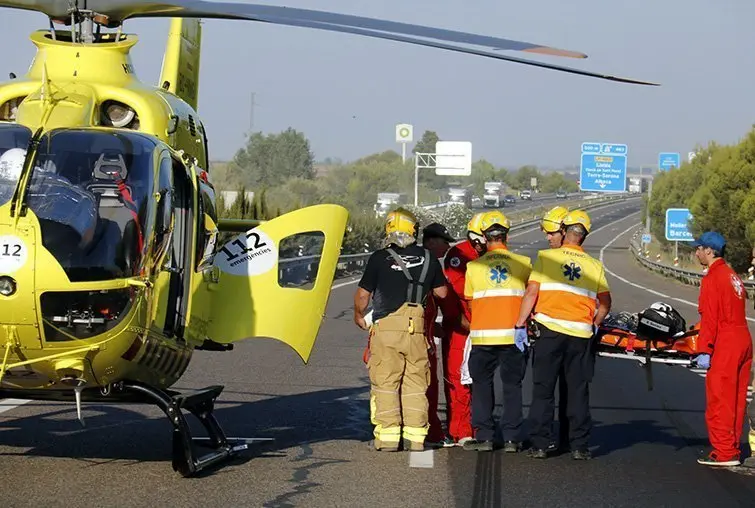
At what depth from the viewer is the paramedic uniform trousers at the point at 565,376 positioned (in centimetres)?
1018

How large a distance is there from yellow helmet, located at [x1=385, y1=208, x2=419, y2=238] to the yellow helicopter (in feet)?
2.12

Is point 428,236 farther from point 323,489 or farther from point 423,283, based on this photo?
point 323,489

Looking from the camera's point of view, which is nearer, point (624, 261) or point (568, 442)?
point (568, 442)

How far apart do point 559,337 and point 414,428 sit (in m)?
1.35

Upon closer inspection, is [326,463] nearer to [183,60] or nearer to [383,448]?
[383,448]

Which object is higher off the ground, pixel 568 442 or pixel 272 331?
pixel 272 331

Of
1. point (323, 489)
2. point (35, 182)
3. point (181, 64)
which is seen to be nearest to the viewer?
point (35, 182)

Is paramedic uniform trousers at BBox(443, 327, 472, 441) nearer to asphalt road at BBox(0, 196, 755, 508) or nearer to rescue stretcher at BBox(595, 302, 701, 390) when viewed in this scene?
asphalt road at BBox(0, 196, 755, 508)

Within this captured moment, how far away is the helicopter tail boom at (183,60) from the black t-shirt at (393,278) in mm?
3170

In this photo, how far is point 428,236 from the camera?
36.8ft

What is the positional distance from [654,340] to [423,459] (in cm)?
221

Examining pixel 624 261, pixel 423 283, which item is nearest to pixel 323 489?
pixel 423 283

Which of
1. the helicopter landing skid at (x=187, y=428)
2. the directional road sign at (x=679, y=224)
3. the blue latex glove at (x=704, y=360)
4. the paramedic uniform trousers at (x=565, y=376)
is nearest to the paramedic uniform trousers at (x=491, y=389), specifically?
the paramedic uniform trousers at (x=565, y=376)

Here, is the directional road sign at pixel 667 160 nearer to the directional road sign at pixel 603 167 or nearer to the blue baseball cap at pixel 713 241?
the directional road sign at pixel 603 167
